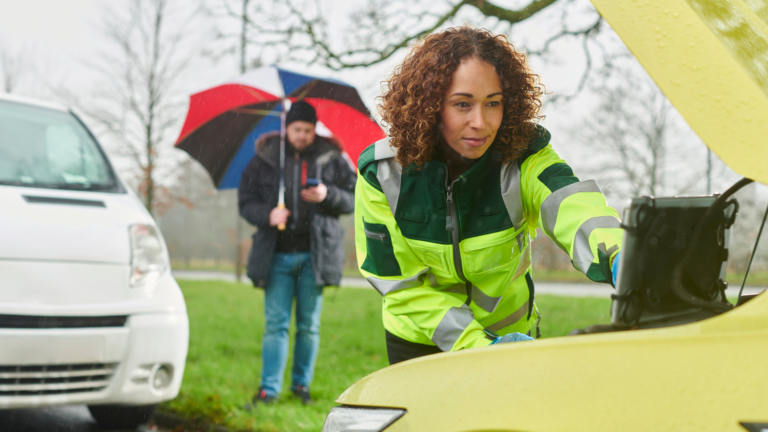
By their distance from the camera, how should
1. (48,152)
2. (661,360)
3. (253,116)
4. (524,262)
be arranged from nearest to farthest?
1. (661,360)
2. (524,262)
3. (48,152)
4. (253,116)

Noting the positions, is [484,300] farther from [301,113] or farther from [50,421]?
[50,421]

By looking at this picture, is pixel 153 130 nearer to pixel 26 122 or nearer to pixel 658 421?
pixel 26 122

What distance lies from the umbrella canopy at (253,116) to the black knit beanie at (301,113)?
32 cm

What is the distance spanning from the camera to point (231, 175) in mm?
4734

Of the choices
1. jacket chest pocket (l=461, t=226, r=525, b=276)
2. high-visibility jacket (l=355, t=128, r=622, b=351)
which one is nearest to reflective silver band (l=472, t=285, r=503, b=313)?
high-visibility jacket (l=355, t=128, r=622, b=351)

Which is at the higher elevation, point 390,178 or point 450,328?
point 390,178

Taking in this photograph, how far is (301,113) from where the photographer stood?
3.91 m

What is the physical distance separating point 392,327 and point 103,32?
12399mm

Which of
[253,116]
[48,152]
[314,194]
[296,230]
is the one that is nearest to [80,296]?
[48,152]

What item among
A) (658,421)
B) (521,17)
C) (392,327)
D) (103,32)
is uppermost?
(103,32)

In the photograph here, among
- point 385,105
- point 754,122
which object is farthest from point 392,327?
point 754,122

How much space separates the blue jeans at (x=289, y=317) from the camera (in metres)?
3.73

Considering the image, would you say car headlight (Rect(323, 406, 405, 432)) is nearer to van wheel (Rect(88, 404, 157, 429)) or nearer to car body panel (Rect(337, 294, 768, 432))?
car body panel (Rect(337, 294, 768, 432))

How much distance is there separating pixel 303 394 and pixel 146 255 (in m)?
1.37
